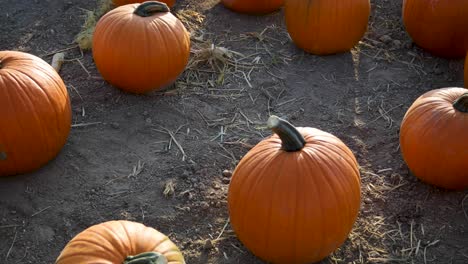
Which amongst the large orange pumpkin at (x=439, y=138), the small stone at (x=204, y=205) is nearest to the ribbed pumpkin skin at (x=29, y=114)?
the small stone at (x=204, y=205)

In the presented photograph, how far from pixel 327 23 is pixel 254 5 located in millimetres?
1098

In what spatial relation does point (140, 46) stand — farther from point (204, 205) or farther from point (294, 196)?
point (294, 196)

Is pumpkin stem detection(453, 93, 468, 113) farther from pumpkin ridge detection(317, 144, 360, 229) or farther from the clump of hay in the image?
the clump of hay

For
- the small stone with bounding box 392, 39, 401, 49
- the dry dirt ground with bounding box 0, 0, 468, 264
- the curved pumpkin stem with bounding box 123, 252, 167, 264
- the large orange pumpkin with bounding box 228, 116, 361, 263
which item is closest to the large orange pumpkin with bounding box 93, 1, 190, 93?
the dry dirt ground with bounding box 0, 0, 468, 264

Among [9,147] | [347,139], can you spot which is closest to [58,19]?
[9,147]

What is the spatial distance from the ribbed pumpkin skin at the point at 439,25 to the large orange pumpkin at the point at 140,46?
2228 millimetres

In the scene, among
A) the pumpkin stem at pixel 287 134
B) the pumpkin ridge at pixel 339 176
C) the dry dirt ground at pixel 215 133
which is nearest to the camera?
the pumpkin stem at pixel 287 134

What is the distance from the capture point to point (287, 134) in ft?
12.6

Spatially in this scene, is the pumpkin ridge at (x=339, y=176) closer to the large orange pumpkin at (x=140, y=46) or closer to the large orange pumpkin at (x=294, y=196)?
the large orange pumpkin at (x=294, y=196)

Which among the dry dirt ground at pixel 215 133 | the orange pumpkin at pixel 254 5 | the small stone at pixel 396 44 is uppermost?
the orange pumpkin at pixel 254 5

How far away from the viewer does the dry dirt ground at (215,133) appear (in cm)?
449

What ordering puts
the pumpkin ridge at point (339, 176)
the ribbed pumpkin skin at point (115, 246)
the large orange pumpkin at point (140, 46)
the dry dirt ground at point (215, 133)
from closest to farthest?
the ribbed pumpkin skin at point (115, 246) < the pumpkin ridge at point (339, 176) < the dry dirt ground at point (215, 133) < the large orange pumpkin at point (140, 46)

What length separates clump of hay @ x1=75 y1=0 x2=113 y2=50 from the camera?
21.4ft

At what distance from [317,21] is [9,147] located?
9.94 feet
